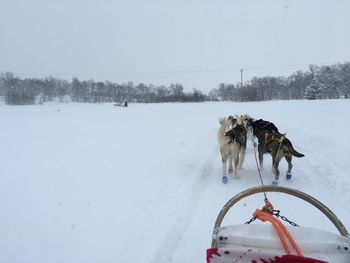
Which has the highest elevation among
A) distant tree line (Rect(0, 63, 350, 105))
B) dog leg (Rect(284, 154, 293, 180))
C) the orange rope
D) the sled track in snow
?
distant tree line (Rect(0, 63, 350, 105))

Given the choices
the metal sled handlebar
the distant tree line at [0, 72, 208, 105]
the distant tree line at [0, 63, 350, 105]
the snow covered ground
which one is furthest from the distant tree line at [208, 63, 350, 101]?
the metal sled handlebar

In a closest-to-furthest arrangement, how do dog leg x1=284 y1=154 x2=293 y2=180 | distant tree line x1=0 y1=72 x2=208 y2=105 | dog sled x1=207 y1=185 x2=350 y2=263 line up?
dog sled x1=207 y1=185 x2=350 y2=263
dog leg x1=284 y1=154 x2=293 y2=180
distant tree line x1=0 y1=72 x2=208 y2=105

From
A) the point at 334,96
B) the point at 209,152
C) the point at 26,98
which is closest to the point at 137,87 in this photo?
the point at 26,98

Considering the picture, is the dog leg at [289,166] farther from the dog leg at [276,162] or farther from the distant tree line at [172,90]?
the distant tree line at [172,90]

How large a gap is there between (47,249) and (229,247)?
2854mm

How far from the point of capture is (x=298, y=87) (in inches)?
3730

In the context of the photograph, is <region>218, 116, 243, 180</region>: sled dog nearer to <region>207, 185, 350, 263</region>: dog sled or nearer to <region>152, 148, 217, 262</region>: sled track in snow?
<region>152, 148, 217, 262</region>: sled track in snow

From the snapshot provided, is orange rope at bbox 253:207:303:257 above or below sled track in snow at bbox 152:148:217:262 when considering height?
above

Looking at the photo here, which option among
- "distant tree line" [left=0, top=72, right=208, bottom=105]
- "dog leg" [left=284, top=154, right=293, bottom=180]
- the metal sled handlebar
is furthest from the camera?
"distant tree line" [left=0, top=72, right=208, bottom=105]

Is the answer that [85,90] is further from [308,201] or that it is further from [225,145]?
[308,201]

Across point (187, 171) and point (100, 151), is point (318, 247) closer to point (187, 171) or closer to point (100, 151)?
point (187, 171)

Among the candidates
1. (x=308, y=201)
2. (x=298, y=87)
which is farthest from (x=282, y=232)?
(x=298, y=87)

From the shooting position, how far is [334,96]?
7150 cm

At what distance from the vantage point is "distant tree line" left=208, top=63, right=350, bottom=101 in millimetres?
66369
